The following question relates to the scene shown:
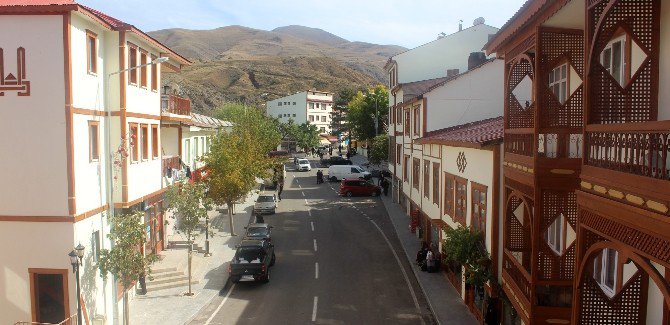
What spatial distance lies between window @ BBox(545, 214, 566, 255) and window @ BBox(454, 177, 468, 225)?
6200mm

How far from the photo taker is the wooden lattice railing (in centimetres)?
1191

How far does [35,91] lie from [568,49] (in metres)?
13.8

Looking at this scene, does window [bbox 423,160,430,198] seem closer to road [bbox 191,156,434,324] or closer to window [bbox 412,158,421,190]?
window [bbox 412,158,421,190]

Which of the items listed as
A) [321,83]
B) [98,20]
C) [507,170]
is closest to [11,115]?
[98,20]

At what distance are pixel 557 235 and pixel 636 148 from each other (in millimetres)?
8076

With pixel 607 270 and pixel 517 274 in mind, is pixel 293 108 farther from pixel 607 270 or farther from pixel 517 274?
pixel 607 270

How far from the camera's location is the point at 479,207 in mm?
18516

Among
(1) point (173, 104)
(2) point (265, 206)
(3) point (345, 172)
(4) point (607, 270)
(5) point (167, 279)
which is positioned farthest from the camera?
(3) point (345, 172)

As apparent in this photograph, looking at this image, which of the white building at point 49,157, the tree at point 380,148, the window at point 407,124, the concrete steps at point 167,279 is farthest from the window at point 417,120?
the tree at point 380,148

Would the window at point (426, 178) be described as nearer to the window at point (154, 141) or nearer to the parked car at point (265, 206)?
the window at point (154, 141)

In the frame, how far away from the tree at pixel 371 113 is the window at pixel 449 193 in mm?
45880

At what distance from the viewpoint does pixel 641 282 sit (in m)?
8.67

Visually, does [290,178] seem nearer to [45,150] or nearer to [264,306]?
[264,306]

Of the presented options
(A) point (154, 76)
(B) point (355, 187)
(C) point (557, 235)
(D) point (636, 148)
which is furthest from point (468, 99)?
(D) point (636, 148)
